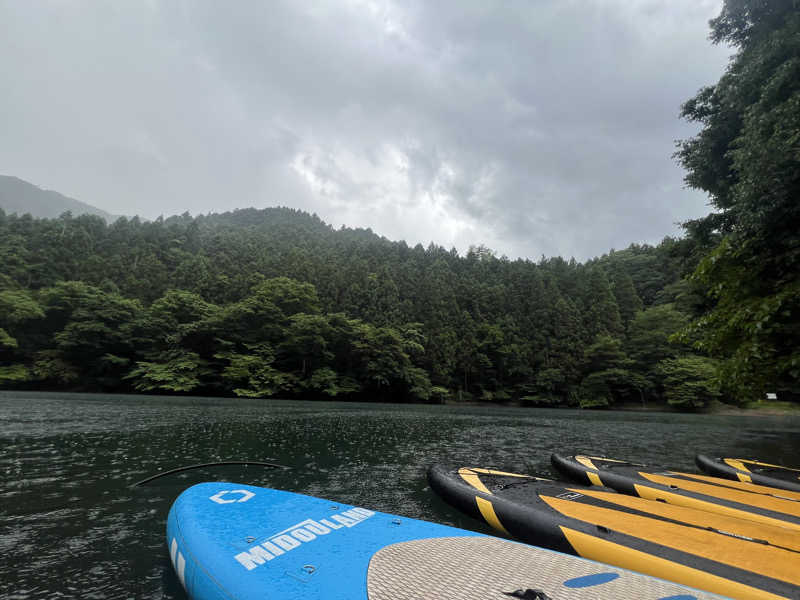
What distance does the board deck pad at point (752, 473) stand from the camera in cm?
757

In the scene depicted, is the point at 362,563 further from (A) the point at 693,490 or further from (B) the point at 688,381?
(B) the point at 688,381

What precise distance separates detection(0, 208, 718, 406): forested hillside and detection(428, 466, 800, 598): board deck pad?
1463 inches

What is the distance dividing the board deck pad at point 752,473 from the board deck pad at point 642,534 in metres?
4.70

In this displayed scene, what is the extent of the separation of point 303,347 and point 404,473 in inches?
1436

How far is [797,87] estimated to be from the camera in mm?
6676

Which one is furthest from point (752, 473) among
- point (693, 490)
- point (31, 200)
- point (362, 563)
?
point (31, 200)

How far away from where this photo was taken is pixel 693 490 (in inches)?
244

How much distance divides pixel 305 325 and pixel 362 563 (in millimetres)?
41039

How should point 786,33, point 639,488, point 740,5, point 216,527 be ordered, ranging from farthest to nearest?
point 740,5
point 786,33
point 639,488
point 216,527

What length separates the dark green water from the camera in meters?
3.98

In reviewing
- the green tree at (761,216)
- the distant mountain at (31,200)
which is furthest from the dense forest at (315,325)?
the distant mountain at (31,200)

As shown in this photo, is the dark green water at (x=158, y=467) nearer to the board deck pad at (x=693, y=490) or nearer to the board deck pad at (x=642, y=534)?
the board deck pad at (x=642, y=534)

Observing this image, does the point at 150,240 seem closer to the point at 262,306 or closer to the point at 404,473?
the point at 262,306

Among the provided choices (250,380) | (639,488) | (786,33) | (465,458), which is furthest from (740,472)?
(250,380)
